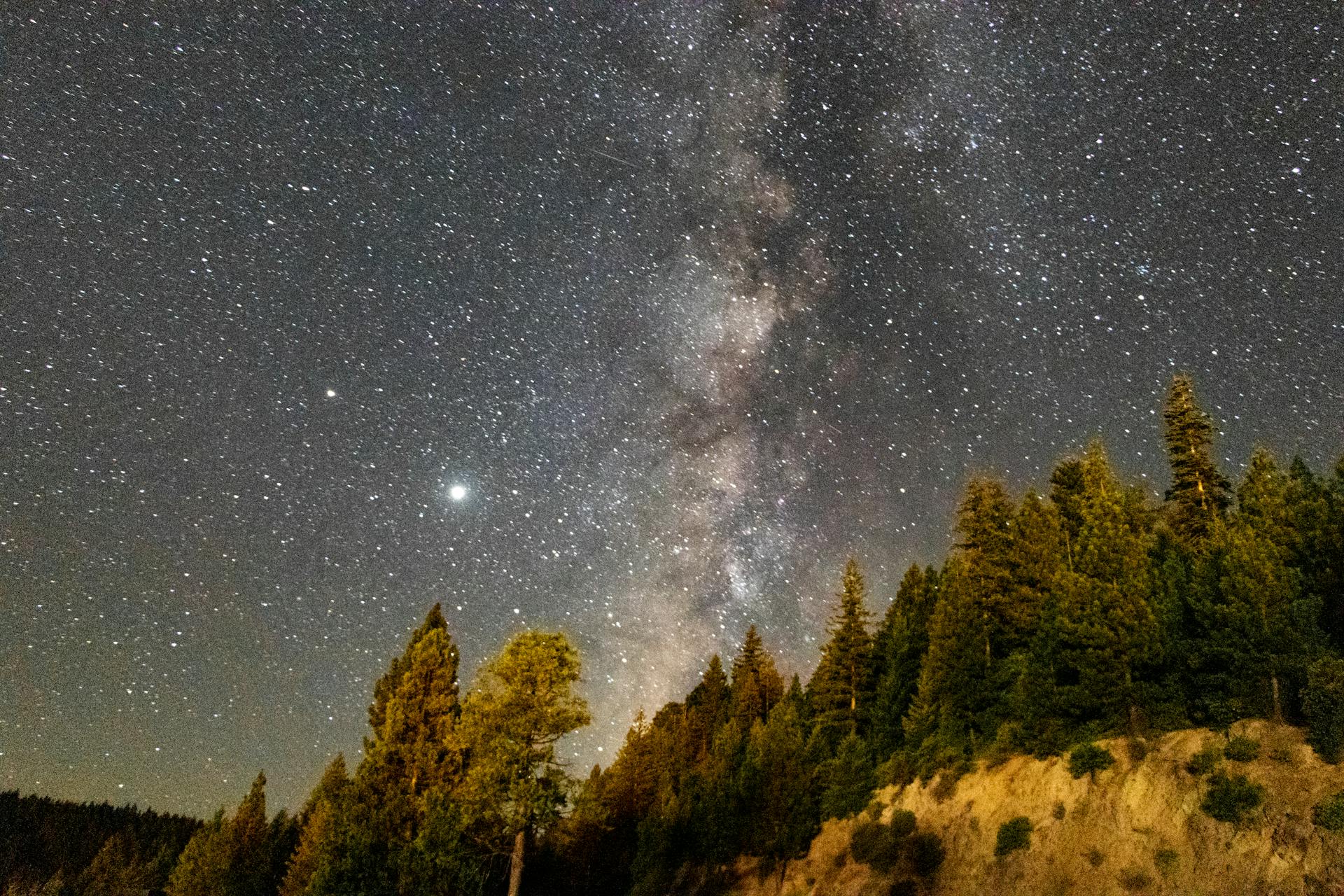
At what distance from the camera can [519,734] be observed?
33.8 m

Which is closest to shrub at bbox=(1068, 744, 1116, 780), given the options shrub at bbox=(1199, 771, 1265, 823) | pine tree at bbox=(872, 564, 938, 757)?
shrub at bbox=(1199, 771, 1265, 823)

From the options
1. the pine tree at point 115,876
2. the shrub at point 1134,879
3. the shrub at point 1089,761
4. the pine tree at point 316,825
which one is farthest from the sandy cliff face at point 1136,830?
the pine tree at point 115,876

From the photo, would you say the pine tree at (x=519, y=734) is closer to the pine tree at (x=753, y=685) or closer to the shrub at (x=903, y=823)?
the shrub at (x=903, y=823)

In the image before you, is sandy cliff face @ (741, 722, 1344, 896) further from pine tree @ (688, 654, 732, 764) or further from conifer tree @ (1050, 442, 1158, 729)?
pine tree @ (688, 654, 732, 764)

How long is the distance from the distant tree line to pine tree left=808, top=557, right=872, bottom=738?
0.59 ft

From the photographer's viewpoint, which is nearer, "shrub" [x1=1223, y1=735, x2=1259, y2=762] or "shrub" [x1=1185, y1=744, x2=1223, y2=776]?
"shrub" [x1=1223, y1=735, x2=1259, y2=762]

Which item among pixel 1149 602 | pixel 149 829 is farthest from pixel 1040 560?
pixel 149 829

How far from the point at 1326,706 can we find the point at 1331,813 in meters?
4.19

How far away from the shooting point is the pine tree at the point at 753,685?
7481cm

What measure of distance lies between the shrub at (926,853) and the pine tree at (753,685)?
105ft

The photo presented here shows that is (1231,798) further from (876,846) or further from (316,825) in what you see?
(316,825)

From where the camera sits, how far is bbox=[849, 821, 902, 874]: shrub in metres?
41.8

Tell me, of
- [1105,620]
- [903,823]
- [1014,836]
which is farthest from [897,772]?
[1105,620]

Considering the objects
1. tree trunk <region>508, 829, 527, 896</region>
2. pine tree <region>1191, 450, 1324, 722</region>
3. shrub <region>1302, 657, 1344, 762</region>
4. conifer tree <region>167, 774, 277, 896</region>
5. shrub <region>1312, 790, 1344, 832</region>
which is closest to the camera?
shrub <region>1312, 790, 1344, 832</region>
